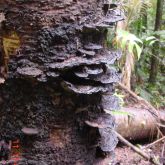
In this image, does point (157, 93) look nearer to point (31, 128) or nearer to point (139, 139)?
point (139, 139)

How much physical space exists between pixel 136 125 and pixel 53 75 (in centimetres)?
191

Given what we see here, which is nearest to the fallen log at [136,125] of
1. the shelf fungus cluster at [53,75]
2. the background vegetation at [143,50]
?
the background vegetation at [143,50]

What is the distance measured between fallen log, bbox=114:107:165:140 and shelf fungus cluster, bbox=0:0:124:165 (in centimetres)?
154

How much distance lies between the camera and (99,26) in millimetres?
1320

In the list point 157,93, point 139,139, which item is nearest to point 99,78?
point 139,139

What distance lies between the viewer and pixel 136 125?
300cm

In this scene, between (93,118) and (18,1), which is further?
(93,118)

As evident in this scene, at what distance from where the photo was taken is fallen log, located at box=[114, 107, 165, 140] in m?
2.92

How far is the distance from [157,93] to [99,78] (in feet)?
11.8

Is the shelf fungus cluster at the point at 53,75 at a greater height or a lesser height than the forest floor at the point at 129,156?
greater

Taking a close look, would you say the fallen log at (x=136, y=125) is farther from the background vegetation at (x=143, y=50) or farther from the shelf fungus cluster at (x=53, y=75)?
the shelf fungus cluster at (x=53, y=75)

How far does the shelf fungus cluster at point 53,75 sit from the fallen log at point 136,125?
60.7 inches

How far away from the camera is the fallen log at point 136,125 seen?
2920mm

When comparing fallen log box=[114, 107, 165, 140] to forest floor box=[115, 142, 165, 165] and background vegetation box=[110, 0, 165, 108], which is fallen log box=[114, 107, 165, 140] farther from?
background vegetation box=[110, 0, 165, 108]
